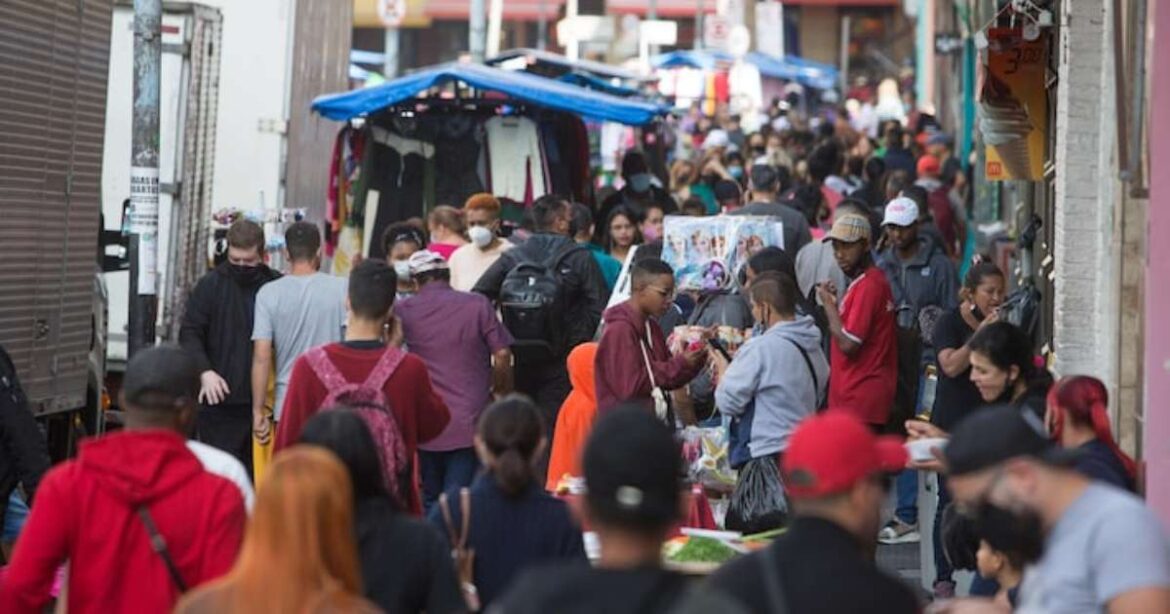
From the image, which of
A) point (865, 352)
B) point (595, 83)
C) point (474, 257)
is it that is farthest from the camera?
point (595, 83)

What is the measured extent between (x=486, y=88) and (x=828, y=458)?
1410cm

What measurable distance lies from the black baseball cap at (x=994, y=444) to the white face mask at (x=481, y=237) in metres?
9.05

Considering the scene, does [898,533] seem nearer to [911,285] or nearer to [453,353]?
[911,285]

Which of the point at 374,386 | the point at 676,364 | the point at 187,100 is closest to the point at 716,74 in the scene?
the point at 187,100

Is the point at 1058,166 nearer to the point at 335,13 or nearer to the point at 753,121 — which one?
the point at 335,13

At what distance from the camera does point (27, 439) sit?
34.8 feet

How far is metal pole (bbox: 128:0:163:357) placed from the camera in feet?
45.0

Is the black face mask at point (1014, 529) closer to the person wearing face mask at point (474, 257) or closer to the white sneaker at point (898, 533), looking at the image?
the white sneaker at point (898, 533)

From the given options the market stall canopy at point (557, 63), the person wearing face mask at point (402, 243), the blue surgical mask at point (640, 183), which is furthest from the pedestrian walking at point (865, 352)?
the market stall canopy at point (557, 63)

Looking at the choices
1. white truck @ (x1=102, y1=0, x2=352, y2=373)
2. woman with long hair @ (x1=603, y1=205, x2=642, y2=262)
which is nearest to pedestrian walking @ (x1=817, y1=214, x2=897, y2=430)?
woman with long hair @ (x1=603, y1=205, x2=642, y2=262)

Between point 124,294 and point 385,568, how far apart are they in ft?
39.2

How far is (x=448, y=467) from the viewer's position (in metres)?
12.3

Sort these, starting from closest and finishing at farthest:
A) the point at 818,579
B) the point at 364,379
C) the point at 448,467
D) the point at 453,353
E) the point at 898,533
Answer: the point at 818,579 < the point at 364,379 < the point at 453,353 < the point at 448,467 < the point at 898,533

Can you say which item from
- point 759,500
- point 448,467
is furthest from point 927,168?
point 759,500
